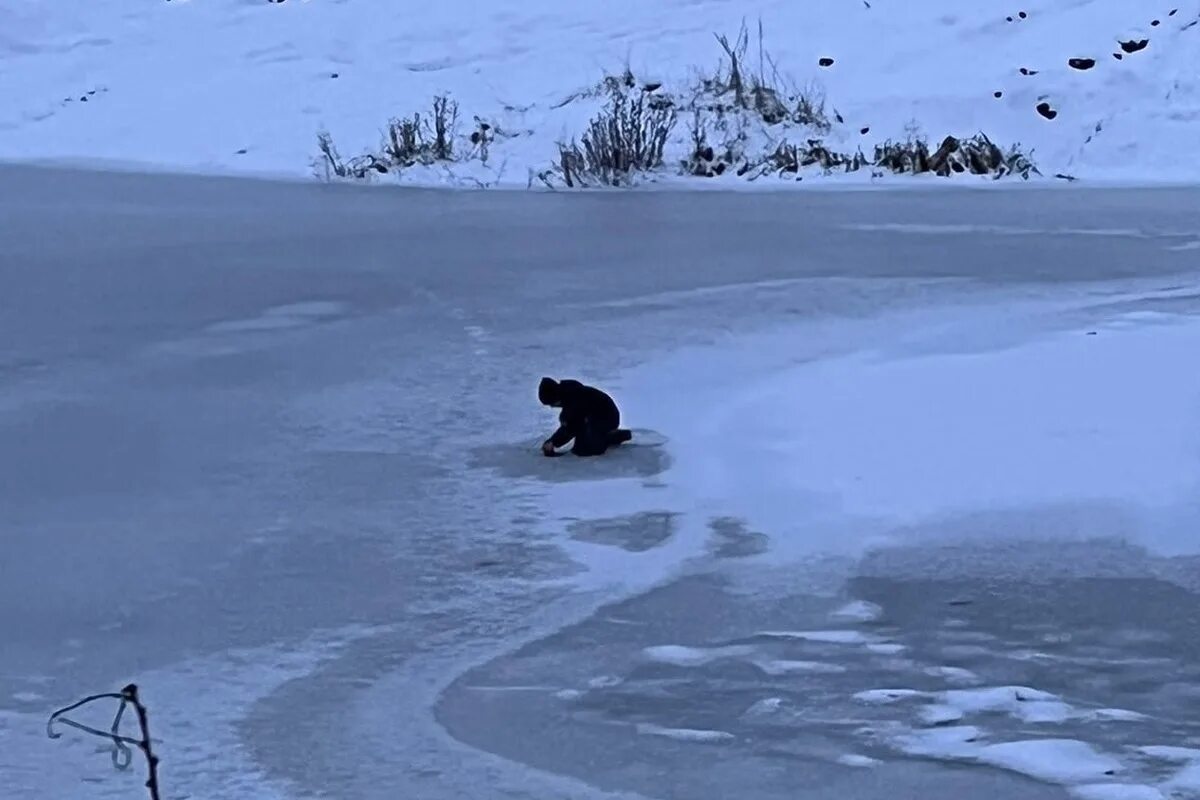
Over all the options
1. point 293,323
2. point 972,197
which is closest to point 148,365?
Result: point 293,323

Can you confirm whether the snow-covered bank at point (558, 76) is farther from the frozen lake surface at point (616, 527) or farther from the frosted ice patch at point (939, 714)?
the frosted ice patch at point (939, 714)

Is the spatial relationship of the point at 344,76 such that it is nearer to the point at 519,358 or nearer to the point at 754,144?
the point at 754,144

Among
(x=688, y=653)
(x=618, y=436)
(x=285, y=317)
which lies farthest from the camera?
(x=285, y=317)

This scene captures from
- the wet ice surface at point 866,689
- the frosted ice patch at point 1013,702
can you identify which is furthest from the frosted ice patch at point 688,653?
the frosted ice patch at point 1013,702

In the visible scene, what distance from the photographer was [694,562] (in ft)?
13.1

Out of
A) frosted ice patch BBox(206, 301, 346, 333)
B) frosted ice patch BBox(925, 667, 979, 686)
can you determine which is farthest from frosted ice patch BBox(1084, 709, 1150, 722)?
frosted ice patch BBox(206, 301, 346, 333)

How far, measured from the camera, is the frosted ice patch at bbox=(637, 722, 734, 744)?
2949mm

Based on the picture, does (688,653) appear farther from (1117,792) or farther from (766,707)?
(1117,792)

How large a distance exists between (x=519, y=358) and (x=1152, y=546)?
8.91 ft

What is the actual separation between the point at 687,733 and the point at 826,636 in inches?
22.5

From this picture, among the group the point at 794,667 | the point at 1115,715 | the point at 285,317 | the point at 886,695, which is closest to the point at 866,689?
the point at 886,695

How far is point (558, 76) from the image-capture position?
16.9m

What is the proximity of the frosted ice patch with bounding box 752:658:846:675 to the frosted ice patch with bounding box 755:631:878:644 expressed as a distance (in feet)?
0.43

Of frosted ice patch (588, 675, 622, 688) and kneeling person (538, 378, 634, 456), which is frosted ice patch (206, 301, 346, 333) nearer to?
kneeling person (538, 378, 634, 456)
